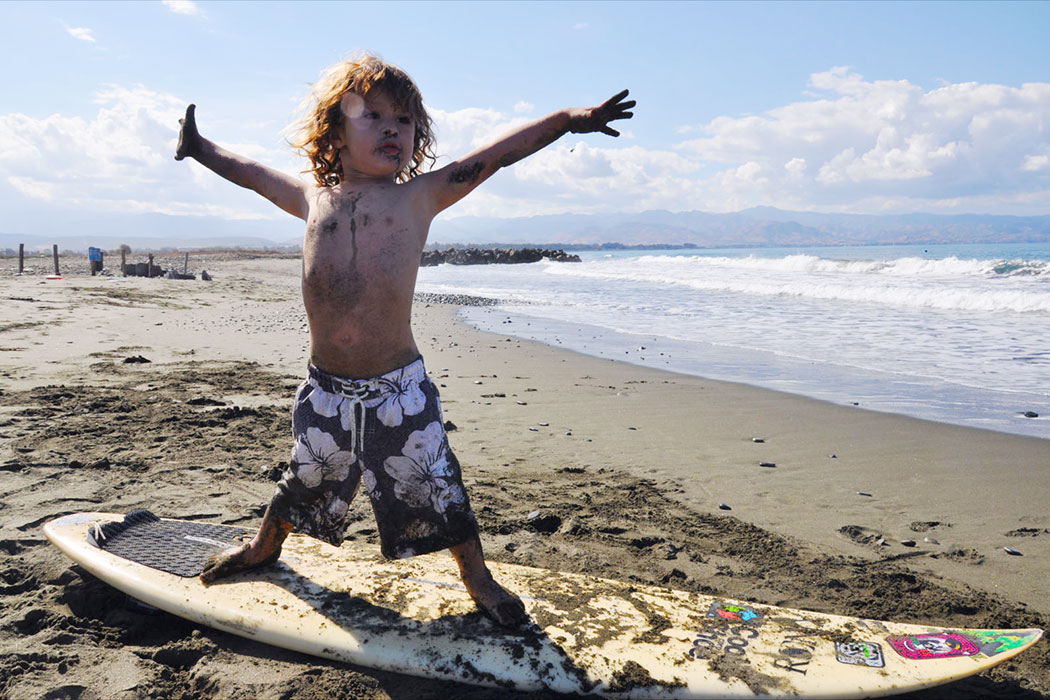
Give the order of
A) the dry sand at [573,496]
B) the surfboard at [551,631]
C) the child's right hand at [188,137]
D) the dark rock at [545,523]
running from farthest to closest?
the dark rock at [545,523] → the child's right hand at [188,137] → the dry sand at [573,496] → the surfboard at [551,631]

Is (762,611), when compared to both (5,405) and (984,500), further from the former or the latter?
(5,405)

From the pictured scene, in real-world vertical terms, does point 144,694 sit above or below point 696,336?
below

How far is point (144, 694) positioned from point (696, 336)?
10.0 metres

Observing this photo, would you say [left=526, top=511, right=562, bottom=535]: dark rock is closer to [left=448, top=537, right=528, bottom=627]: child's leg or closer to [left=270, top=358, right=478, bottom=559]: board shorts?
[left=448, top=537, right=528, bottom=627]: child's leg

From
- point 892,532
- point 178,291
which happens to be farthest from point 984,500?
point 178,291

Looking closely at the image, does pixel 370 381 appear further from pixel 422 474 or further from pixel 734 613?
pixel 734 613

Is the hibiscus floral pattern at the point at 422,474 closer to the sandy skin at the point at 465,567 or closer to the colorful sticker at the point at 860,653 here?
the sandy skin at the point at 465,567

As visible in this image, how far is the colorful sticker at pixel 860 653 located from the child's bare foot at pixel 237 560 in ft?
7.72

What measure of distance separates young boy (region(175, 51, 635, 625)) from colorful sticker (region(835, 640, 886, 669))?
1.20 meters

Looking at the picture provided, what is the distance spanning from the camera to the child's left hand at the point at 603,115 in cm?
260

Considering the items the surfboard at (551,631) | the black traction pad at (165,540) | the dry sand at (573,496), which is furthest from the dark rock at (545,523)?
the black traction pad at (165,540)

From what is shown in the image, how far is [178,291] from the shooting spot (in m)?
18.4

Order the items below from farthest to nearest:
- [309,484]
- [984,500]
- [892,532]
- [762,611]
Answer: [984,500]
[892,532]
[762,611]
[309,484]

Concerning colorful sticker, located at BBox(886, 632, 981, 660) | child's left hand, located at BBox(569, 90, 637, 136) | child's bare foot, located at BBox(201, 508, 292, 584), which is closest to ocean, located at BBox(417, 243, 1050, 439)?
colorful sticker, located at BBox(886, 632, 981, 660)
